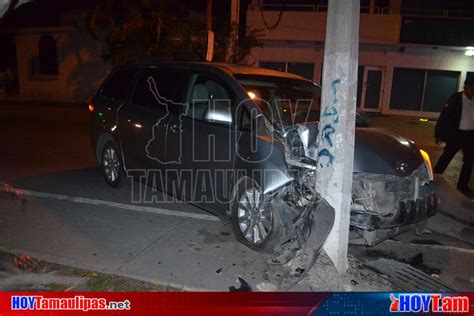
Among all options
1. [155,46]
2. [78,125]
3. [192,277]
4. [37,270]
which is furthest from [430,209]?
[155,46]

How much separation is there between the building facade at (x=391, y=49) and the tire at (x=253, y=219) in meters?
15.0

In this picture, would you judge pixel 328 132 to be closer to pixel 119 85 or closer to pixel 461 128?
pixel 119 85

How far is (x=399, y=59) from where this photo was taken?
1881cm

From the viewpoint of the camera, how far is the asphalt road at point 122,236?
12.8 feet

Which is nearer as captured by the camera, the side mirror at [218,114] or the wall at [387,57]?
the side mirror at [218,114]

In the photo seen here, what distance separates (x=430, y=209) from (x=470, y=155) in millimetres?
3168

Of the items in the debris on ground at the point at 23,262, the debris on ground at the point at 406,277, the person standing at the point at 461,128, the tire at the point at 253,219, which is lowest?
the debris on ground at the point at 23,262

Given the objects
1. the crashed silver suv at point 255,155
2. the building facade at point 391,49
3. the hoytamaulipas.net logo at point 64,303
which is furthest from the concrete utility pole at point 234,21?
the hoytamaulipas.net logo at point 64,303

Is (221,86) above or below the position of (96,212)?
above

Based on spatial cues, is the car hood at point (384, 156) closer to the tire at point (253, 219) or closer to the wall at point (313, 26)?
the tire at point (253, 219)

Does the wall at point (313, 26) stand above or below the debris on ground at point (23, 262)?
above

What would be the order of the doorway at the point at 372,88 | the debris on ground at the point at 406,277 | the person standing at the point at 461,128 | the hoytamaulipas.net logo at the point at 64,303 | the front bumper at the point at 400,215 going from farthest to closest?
the doorway at the point at 372,88 → the person standing at the point at 461,128 → the front bumper at the point at 400,215 → the debris on ground at the point at 406,277 → the hoytamaulipas.net logo at the point at 64,303

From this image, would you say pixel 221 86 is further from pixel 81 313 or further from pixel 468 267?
pixel 468 267

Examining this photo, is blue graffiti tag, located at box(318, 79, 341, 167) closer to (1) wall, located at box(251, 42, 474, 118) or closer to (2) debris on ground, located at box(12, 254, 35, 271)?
(2) debris on ground, located at box(12, 254, 35, 271)
